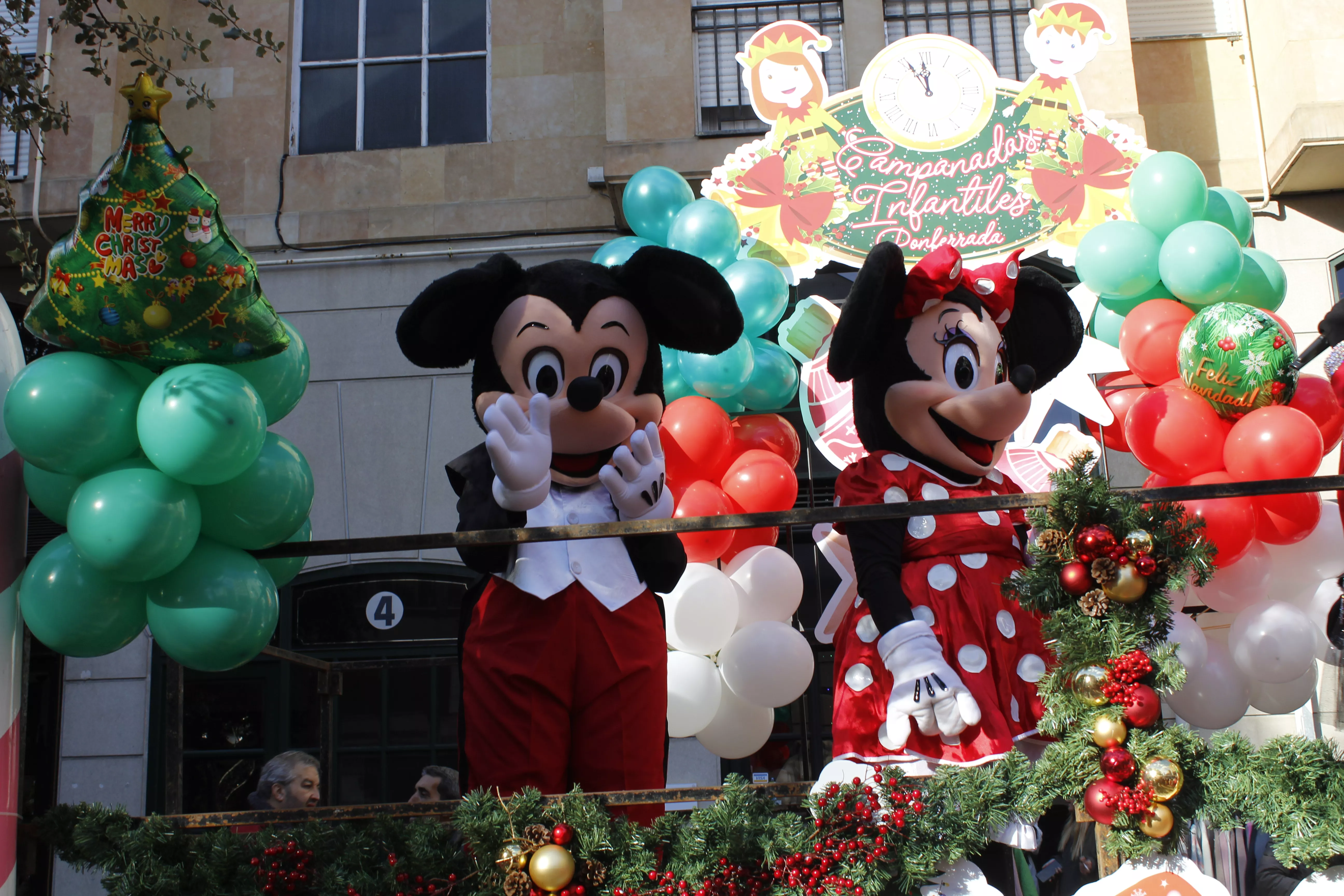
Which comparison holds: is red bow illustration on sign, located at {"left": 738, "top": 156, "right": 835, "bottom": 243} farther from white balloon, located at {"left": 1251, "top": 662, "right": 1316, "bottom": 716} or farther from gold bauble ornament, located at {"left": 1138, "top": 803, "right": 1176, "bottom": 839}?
gold bauble ornament, located at {"left": 1138, "top": 803, "right": 1176, "bottom": 839}

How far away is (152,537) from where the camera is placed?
273 centimetres

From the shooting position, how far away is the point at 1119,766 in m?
2.32

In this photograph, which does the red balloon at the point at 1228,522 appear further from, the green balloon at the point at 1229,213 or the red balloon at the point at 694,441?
the red balloon at the point at 694,441

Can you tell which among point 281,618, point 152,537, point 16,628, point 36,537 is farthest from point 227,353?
point 36,537

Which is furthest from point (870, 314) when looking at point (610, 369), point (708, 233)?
point (708, 233)

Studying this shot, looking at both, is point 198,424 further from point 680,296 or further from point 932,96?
point 932,96

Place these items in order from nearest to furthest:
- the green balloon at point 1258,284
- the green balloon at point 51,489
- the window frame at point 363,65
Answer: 1. the green balloon at point 51,489
2. the green balloon at point 1258,284
3. the window frame at point 363,65

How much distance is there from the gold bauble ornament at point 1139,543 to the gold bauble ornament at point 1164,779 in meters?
0.41

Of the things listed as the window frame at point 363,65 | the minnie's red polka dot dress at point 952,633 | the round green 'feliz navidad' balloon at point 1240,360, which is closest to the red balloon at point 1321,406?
the round green 'feliz navidad' balloon at point 1240,360

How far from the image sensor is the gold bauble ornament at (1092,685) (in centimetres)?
240

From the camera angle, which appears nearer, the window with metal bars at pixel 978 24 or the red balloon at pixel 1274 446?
the red balloon at pixel 1274 446

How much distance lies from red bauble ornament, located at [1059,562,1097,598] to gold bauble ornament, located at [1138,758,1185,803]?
361 millimetres

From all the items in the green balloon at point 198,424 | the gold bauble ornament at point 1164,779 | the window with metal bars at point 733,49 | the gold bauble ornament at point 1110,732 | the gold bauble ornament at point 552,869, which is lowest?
the gold bauble ornament at point 552,869

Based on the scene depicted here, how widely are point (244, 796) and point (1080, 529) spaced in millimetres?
6517
